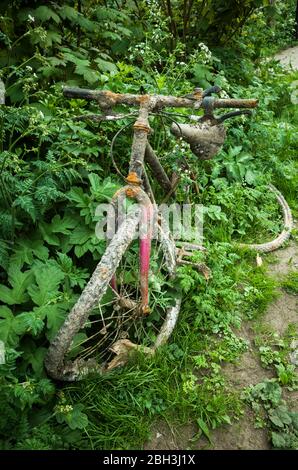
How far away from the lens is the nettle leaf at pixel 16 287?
226cm

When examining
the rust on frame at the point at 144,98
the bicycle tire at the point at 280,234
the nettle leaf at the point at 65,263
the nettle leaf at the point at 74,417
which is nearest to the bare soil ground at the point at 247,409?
the bicycle tire at the point at 280,234

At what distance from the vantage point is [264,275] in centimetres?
352

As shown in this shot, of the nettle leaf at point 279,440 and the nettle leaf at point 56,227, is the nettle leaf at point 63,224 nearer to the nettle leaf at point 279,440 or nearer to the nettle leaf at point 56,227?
the nettle leaf at point 56,227

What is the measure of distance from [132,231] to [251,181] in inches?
91.0

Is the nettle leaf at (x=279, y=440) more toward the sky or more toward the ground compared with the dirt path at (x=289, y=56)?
more toward the ground

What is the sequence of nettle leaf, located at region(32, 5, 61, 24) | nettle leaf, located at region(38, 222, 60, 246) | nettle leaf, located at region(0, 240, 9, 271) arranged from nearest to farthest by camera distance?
nettle leaf, located at region(0, 240, 9, 271) < nettle leaf, located at region(38, 222, 60, 246) < nettle leaf, located at region(32, 5, 61, 24)

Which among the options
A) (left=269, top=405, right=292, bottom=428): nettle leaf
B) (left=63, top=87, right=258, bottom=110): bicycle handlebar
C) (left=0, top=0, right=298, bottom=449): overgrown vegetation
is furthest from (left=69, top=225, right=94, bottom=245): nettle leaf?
(left=269, top=405, right=292, bottom=428): nettle leaf

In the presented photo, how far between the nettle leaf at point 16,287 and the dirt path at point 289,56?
6.58 m

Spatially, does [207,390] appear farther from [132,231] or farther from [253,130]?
[253,130]

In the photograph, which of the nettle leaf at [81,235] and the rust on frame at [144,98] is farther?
the nettle leaf at [81,235]

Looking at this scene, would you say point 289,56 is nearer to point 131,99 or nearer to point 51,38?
point 51,38

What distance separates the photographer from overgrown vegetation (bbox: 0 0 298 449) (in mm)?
2240

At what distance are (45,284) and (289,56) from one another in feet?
24.3

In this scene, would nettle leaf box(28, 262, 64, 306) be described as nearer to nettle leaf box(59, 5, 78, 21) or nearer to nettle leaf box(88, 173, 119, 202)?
nettle leaf box(88, 173, 119, 202)
